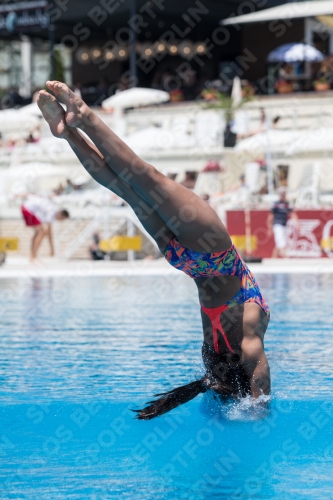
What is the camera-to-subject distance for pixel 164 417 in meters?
4.13

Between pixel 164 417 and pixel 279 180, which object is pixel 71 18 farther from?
pixel 164 417

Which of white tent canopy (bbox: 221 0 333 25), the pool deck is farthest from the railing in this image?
white tent canopy (bbox: 221 0 333 25)

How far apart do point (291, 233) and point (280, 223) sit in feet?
2.43

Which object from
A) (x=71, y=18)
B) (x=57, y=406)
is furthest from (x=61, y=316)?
(x=71, y=18)

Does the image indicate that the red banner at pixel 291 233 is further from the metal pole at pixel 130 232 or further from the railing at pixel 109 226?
the metal pole at pixel 130 232

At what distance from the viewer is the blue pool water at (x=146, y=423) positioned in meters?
3.15

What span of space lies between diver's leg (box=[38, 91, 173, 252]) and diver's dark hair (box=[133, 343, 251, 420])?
0.70 metres

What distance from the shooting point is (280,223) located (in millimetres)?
15781

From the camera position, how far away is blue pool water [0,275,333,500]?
10.3ft

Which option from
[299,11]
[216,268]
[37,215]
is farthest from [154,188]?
[299,11]

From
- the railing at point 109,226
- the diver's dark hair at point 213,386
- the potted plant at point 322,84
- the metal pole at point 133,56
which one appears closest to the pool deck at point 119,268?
the railing at point 109,226

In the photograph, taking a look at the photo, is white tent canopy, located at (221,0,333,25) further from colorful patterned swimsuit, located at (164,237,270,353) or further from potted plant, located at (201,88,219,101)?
colorful patterned swimsuit, located at (164,237,270,353)

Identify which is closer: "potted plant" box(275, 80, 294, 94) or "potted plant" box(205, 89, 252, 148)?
"potted plant" box(205, 89, 252, 148)

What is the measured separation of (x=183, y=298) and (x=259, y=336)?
18.8 feet
